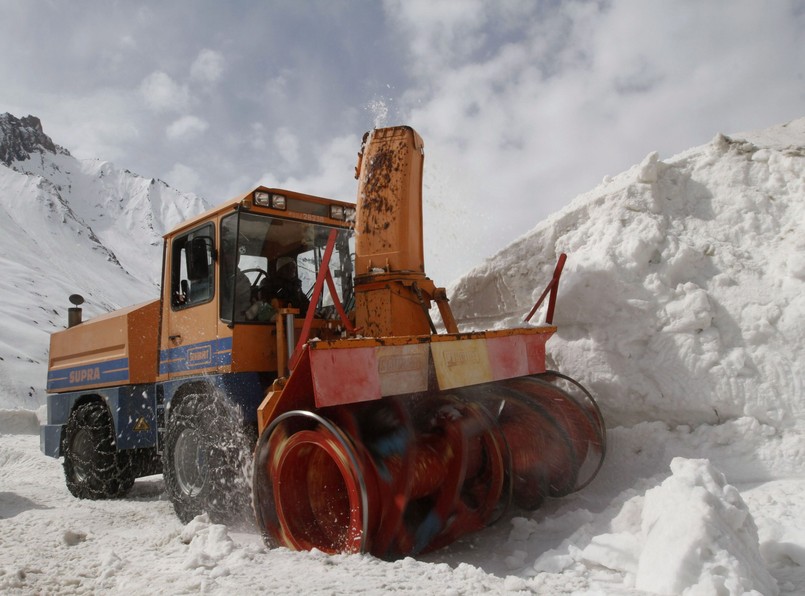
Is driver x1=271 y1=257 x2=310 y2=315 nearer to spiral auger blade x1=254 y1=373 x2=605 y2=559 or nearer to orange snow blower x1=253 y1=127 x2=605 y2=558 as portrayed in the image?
orange snow blower x1=253 y1=127 x2=605 y2=558

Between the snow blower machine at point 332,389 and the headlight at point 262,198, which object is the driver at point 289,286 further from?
the headlight at point 262,198

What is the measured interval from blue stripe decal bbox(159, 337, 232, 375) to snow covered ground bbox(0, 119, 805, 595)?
3.77 feet

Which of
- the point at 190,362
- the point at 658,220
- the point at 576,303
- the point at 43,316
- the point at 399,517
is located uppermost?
the point at 43,316

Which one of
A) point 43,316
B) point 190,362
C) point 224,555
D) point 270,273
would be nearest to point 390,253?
point 270,273

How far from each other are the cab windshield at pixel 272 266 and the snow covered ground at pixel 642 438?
1.56 metres

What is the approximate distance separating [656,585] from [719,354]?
2.55 metres

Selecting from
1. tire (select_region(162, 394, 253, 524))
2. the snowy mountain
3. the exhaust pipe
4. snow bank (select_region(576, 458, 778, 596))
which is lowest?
snow bank (select_region(576, 458, 778, 596))

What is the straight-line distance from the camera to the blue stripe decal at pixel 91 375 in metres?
5.49

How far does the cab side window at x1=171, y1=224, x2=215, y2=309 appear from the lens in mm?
4613

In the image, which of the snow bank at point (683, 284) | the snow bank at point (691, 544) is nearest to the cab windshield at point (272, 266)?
the snow bank at point (683, 284)

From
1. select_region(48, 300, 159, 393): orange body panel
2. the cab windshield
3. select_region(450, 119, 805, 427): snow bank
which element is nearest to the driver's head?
the cab windshield

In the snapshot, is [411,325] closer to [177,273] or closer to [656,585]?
[177,273]

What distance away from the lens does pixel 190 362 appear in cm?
479

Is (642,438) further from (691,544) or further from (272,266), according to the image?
(272,266)
